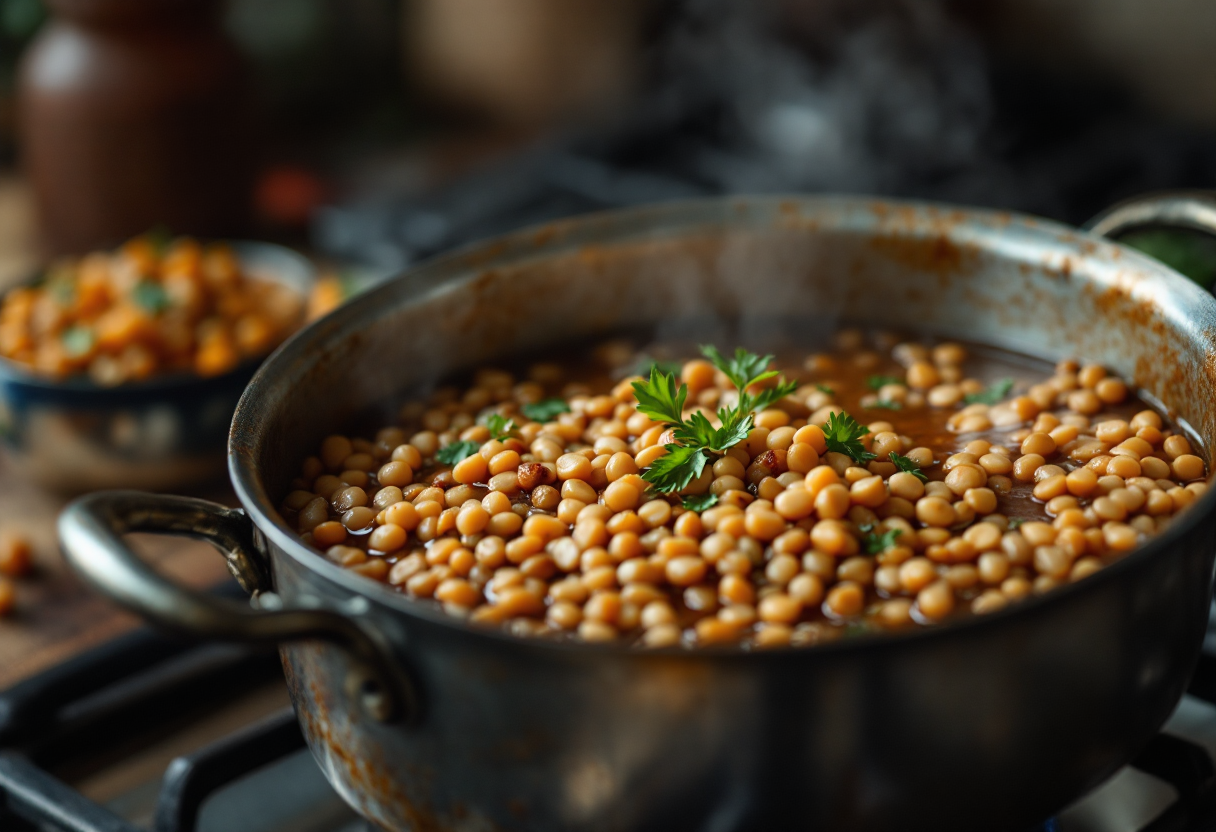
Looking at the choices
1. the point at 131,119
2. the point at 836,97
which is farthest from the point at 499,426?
the point at 836,97

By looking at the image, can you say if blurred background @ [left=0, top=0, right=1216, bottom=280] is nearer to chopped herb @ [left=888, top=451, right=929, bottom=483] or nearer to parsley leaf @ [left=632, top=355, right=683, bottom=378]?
parsley leaf @ [left=632, top=355, right=683, bottom=378]

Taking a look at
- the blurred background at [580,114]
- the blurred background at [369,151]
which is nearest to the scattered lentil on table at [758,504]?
the blurred background at [369,151]

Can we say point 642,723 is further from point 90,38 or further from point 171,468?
point 90,38

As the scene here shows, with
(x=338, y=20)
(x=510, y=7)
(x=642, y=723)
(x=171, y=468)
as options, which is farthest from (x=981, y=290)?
(x=338, y=20)

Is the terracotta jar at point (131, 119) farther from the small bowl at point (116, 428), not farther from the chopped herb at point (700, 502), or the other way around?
the chopped herb at point (700, 502)

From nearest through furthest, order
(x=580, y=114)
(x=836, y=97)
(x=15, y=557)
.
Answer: (x=15, y=557) → (x=836, y=97) → (x=580, y=114)

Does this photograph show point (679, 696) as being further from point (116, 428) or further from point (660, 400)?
point (116, 428)
